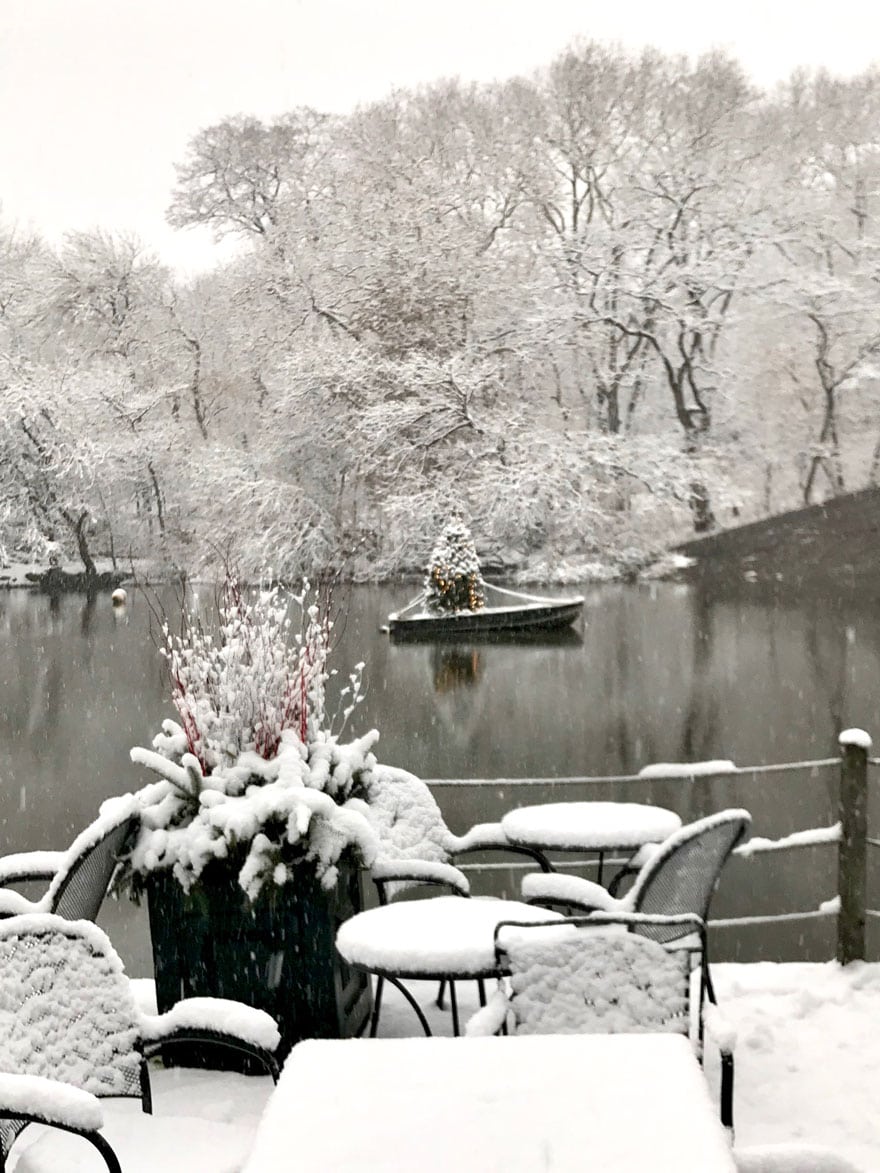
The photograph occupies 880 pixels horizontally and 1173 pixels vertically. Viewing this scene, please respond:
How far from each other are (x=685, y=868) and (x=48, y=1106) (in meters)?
1.16

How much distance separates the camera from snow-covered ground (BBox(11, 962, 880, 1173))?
2.13 metres

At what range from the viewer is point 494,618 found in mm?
13430

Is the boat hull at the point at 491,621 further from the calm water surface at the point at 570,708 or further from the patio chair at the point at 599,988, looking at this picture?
the patio chair at the point at 599,988

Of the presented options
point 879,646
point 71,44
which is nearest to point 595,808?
point 879,646

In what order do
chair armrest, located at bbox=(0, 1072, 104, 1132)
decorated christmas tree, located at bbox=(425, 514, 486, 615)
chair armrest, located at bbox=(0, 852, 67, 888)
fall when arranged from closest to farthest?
chair armrest, located at bbox=(0, 1072, 104, 1132) → chair armrest, located at bbox=(0, 852, 67, 888) → decorated christmas tree, located at bbox=(425, 514, 486, 615)

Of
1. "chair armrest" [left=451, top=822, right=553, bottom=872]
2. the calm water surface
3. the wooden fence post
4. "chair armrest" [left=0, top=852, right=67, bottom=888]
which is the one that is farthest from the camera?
the calm water surface

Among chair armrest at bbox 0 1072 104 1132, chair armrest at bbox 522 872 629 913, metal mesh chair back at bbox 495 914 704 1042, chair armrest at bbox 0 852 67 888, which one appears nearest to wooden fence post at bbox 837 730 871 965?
chair armrest at bbox 522 872 629 913

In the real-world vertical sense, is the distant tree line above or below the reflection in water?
above

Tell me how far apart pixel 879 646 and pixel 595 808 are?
1217cm

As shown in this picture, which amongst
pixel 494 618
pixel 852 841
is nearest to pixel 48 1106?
pixel 852 841

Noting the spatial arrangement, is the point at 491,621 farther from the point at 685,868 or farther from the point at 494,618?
the point at 685,868

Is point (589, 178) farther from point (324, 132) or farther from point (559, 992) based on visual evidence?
point (559, 992)

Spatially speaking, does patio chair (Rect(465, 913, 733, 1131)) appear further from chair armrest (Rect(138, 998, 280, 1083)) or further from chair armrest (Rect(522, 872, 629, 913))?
chair armrest (Rect(522, 872, 629, 913))

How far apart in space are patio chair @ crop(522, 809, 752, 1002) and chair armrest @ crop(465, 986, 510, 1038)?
0.35 meters
